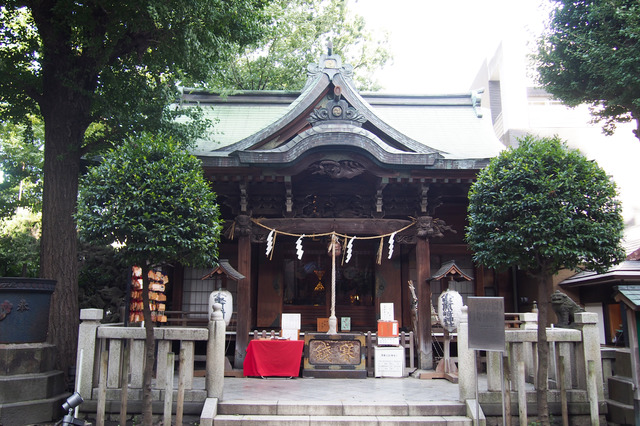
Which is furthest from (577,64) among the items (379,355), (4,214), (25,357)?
(4,214)

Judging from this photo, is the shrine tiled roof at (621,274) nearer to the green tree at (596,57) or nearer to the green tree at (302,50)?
the green tree at (596,57)

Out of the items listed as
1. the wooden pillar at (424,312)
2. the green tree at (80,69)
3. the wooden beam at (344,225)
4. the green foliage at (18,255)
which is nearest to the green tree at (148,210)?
the green tree at (80,69)

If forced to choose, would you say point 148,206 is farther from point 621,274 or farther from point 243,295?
point 621,274

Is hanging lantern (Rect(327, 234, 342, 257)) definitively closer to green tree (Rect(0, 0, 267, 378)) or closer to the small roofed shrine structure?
the small roofed shrine structure

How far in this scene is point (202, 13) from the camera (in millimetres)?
9242

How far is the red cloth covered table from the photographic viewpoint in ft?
34.6

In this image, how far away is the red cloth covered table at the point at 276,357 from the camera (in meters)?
10.6

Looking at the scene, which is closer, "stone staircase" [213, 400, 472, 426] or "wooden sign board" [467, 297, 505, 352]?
"wooden sign board" [467, 297, 505, 352]

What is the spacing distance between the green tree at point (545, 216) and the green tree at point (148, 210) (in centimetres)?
460

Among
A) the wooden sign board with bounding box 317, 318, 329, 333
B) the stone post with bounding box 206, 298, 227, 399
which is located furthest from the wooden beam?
the stone post with bounding box 206, 298, 227, 399

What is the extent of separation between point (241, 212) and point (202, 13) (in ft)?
15.5

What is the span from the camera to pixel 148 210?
7.27 m

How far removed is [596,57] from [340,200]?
6.81 m

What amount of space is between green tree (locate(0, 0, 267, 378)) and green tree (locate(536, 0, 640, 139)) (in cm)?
733
